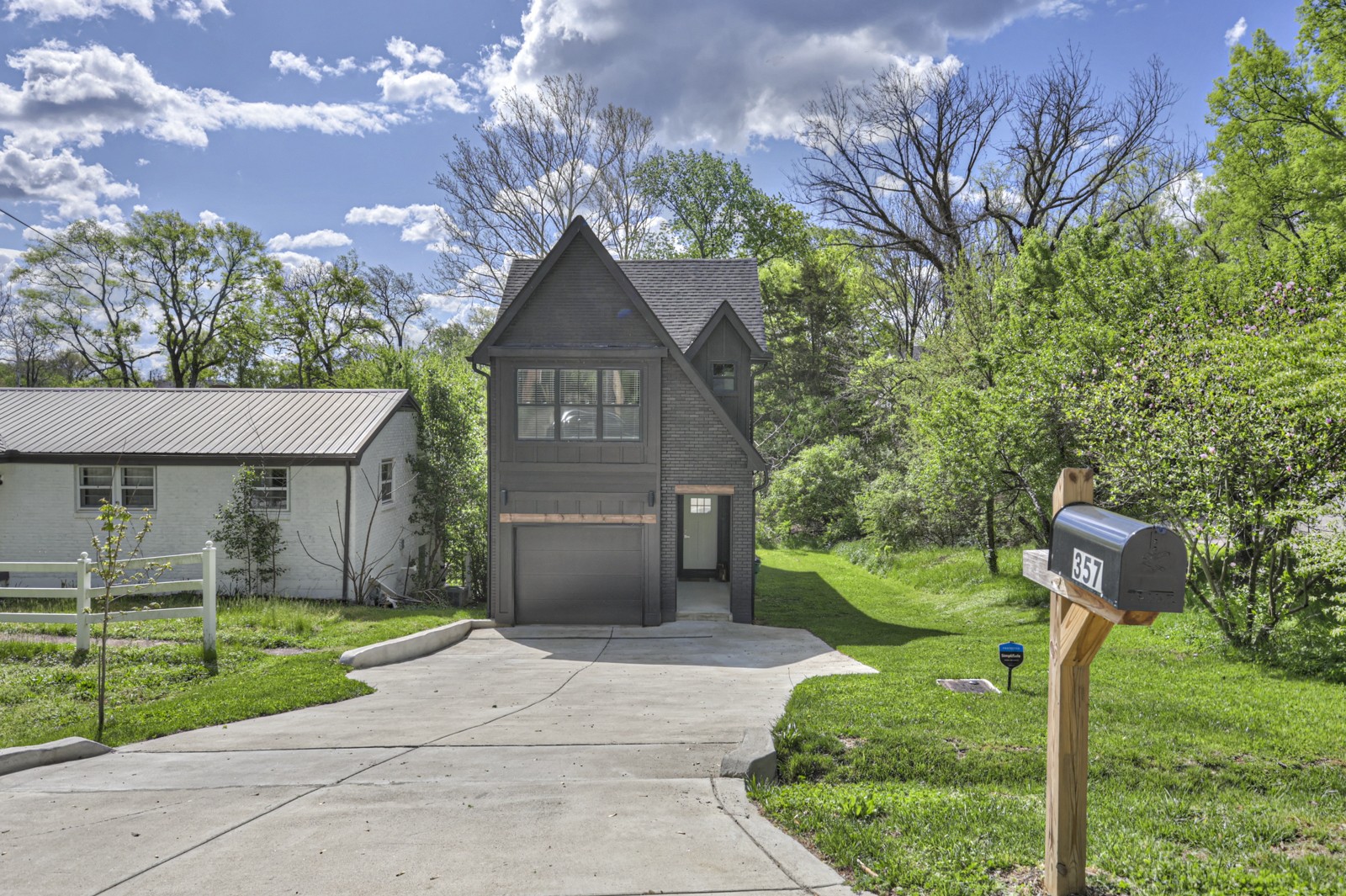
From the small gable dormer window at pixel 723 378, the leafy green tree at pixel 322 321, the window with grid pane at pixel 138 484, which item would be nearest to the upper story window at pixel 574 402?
the small gable dormer window at pixel 723 378

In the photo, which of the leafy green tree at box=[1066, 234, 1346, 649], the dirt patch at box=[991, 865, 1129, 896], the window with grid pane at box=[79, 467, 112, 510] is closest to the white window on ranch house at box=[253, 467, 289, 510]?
the window with grid pane at box=[79, 467, 112, 510]

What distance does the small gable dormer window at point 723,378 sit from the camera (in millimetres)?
18484

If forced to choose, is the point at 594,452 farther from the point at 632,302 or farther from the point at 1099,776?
the point at 1099,776

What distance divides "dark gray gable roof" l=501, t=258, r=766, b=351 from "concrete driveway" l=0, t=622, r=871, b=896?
1024 cm

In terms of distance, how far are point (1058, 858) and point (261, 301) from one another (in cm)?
5058

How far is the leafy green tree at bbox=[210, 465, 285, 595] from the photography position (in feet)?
62.4

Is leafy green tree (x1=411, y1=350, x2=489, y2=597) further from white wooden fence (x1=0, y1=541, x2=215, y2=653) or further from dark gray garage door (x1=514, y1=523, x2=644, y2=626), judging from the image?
white wooden fence (x1=0, y1=541, x2=215, y2=653)

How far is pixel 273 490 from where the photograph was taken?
1955 centimetres

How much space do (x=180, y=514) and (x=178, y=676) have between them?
34.2 ft

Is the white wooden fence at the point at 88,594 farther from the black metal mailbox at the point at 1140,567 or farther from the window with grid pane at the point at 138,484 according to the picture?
the black metal mailbox at the point at 1140,567

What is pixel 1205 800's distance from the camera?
240 inches

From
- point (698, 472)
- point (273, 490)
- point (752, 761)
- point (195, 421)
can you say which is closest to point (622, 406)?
point (698, 472)

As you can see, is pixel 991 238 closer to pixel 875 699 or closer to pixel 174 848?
pixel 875 699

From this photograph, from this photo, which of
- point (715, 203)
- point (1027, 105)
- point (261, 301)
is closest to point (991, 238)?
point (1027, 105)
